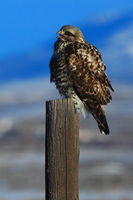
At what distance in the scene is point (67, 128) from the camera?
13.4 ft

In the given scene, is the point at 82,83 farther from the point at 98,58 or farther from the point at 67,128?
the point at 67,128

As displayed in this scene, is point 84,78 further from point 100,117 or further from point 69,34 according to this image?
point 69,34

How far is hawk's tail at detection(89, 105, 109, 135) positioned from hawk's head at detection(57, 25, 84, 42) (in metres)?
1.69

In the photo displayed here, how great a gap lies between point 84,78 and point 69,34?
1.42 meters

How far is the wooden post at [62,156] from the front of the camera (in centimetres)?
393

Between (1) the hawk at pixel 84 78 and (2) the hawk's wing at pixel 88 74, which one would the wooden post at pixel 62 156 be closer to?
(1) the hawk at pixel 84 78

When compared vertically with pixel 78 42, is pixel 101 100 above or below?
below

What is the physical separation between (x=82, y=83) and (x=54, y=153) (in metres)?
3.81

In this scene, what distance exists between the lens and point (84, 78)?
776 centimetres

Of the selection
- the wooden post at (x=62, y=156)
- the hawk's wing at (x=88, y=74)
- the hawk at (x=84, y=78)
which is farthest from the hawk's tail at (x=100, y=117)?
the wooden post at (x=62, y=156)

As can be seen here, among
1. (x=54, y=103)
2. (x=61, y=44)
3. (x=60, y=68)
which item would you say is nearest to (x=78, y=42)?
(x=61, y=44)

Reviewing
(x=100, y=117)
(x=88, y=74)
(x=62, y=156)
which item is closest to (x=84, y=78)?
(x=88, y=74)

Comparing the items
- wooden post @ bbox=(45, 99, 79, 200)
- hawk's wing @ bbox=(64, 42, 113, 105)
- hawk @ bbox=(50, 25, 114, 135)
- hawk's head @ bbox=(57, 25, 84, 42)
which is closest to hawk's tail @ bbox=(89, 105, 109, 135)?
hawk @ bbox=(50, 25, 114, 135)

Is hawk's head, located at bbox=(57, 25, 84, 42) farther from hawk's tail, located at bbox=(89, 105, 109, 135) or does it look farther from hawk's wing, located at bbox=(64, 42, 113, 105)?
hawk's tail, located at bbox=(89, 105, 109, 135)
